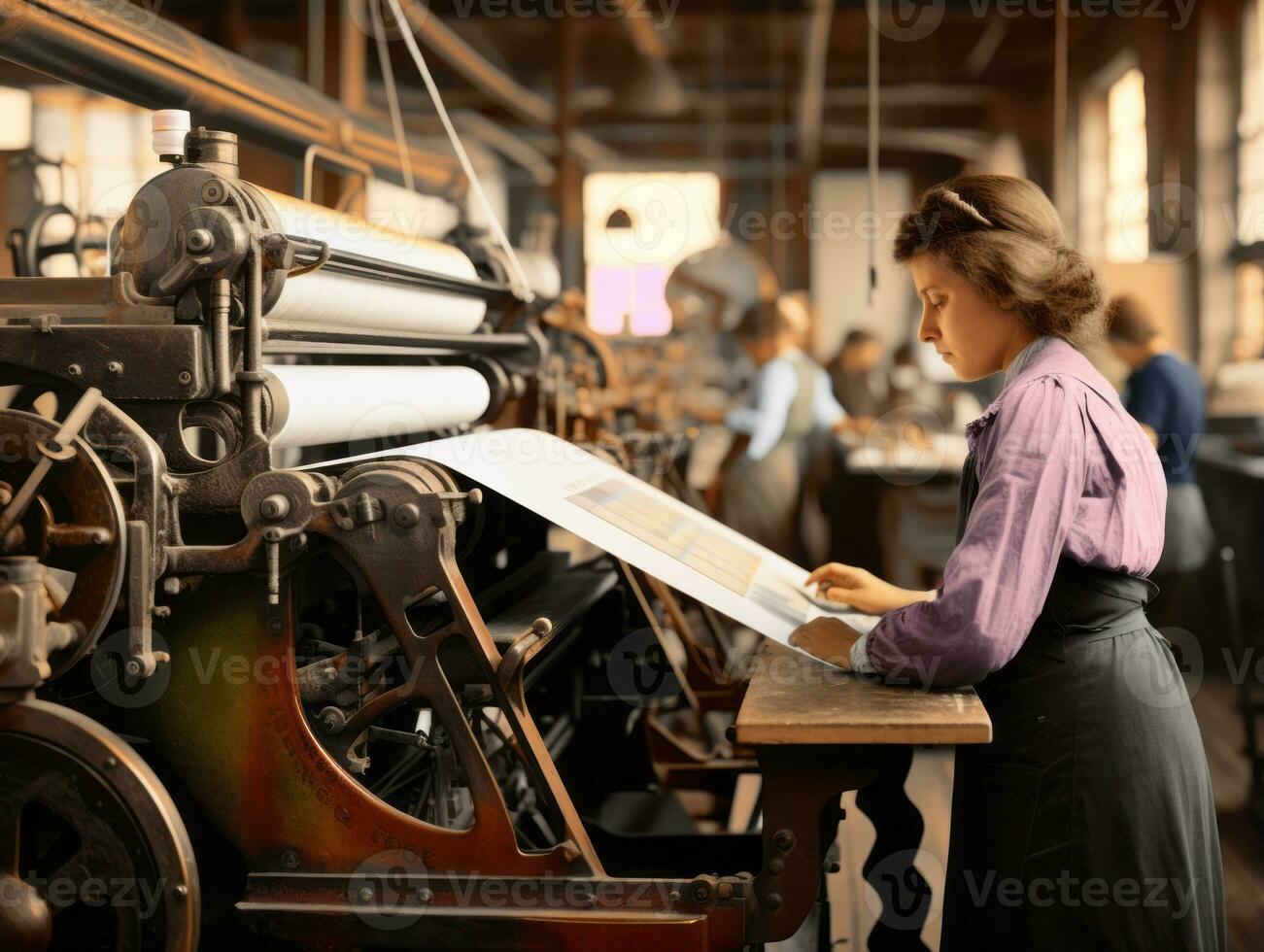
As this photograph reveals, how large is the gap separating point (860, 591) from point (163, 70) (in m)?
1.49

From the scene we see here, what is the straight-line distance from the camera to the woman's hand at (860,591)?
6.03 ft

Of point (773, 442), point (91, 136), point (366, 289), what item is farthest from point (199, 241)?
point (91, 136)

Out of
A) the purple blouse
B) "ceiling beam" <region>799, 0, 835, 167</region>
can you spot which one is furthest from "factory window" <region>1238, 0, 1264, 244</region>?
the purple blouse

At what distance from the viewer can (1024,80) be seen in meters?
11.0

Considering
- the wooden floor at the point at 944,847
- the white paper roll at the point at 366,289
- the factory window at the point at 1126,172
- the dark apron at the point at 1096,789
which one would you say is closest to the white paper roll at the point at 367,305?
the white paper roll at the point at 366,289

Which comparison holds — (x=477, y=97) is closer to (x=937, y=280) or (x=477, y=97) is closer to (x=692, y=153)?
(x=692, y=153)

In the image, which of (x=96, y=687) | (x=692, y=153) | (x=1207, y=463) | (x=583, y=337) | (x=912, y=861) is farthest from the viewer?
(x=692, y=153)

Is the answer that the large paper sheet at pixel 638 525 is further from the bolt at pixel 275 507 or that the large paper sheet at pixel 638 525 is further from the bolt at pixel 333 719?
the bolt at pixel 333 719

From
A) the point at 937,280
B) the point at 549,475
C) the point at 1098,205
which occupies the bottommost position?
the point at 549,475

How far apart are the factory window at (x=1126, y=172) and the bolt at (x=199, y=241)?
6090 millimetres

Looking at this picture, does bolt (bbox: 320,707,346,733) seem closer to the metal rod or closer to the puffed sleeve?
the metal rod

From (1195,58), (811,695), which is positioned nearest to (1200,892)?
(811,695)

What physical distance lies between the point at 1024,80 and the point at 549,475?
405 inches

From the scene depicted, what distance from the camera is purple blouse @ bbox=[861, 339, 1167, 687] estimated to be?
1483mm
